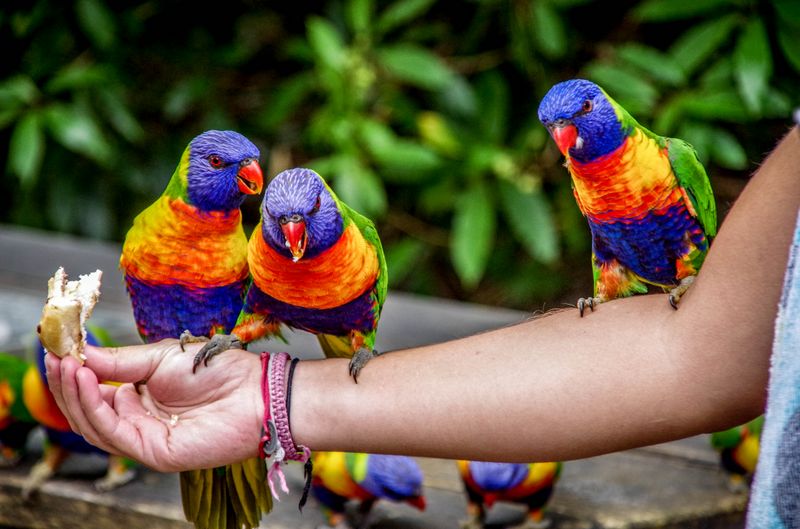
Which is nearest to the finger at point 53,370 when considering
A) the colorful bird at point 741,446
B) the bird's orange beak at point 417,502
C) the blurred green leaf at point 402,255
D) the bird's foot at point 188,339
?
the bird's foot at point 188,339

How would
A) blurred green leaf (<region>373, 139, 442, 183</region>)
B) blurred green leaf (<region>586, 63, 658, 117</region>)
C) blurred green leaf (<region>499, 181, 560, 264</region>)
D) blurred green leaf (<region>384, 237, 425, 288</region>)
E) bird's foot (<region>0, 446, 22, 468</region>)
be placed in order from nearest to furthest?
bird's foot (<region>0, 446, 22, 468</region>), blurred green leaf (<region>586, 63, 658, 117</region>), blurred green leaf (<region>373, 139, 442, 183</region>), blurred green leaf (<region>499, 181, 560, 264</region>), blurred green leaf (<region>384, 237, 425, 288</region>)

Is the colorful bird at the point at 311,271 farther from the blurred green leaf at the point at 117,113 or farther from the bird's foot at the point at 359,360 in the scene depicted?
the blurred green leaf at the point at 117,113

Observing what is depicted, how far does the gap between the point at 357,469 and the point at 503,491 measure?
23cm

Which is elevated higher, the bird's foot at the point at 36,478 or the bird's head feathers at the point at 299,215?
the bird's head feathers at the point at 299,215

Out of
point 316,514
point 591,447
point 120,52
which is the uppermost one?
point 120,52

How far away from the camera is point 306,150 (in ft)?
10.0

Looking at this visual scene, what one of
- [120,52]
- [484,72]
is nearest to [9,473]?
[120,52]

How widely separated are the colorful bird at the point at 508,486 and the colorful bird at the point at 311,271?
392mm

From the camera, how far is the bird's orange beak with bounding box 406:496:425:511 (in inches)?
51.3

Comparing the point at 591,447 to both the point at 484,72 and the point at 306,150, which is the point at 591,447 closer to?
the point at 484,72

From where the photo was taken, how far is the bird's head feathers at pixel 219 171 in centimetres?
85

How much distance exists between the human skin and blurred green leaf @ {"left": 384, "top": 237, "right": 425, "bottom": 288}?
169 centimetres

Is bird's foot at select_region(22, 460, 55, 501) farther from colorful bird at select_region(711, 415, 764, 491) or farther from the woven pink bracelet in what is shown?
colorful bird at select_region(711, 415, 764, 491)

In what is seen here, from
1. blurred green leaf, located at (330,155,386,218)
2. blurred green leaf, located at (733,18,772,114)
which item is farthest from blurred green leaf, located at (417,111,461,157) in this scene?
blurred green leaf, located at (733,18,772,114)
